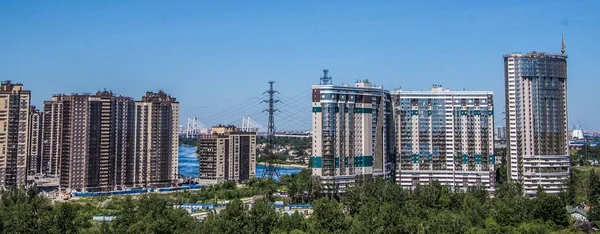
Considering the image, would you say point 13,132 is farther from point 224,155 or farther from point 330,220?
point 330,220

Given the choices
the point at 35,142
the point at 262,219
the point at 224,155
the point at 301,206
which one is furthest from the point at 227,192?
the point at 35,142

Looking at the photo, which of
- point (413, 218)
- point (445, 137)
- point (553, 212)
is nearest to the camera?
point (413, 218)

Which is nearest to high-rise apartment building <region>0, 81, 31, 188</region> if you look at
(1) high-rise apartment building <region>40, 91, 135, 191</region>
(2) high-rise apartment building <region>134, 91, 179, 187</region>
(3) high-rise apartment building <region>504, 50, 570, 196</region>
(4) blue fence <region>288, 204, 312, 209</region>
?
(1) high-rise apartment building <region>40, 91, 135, 191</region>

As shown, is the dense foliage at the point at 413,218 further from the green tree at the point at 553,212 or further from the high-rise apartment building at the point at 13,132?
the high-rise apartment building at the point at 13,132

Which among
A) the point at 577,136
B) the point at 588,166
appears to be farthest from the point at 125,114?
the point at 577,136

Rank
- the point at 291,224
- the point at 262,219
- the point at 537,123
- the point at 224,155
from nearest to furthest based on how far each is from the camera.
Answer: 1. the point at 262,219
2. the point at 291,224
3. the point at 537,123
4. the point at 224,155

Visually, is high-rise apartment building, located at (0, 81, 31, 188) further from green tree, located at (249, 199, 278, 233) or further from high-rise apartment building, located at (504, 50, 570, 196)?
high-rise apartment building, located at (504, 50, 570, 196)

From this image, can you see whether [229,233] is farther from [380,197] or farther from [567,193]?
[567,193]
